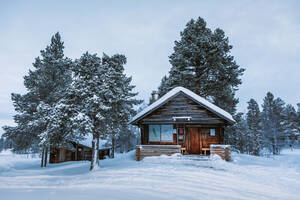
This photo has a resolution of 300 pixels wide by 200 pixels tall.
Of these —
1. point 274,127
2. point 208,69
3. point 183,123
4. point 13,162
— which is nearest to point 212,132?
point 183,123

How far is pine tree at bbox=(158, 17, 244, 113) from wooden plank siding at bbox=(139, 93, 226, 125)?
653 cm

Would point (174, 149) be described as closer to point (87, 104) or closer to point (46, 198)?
point (87, 104)

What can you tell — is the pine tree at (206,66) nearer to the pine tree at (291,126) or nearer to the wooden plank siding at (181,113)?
the wooden plank siding at (181,113)

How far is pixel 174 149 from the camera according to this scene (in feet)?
48.1

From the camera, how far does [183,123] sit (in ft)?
57.1

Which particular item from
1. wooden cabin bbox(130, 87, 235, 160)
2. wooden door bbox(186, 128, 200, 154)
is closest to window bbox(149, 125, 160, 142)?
wooden cabin bbox(130, 87, 235, 160)

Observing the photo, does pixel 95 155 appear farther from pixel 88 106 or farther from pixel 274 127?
pixel 274 127

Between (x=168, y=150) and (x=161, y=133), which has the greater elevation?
(x=161, y=133)

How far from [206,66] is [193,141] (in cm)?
1007

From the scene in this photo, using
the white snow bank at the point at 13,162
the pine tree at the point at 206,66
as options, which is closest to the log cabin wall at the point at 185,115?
the pine tree at the point at 206,66

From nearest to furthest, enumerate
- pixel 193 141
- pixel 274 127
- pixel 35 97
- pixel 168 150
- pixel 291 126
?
pixel 168 150
pixel 193 141
pixel 35 97
pixel 274 127
pixel 291 126

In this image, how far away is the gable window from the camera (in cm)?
1800

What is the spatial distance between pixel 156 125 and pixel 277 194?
12266 mm

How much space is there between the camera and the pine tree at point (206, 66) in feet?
72.6
